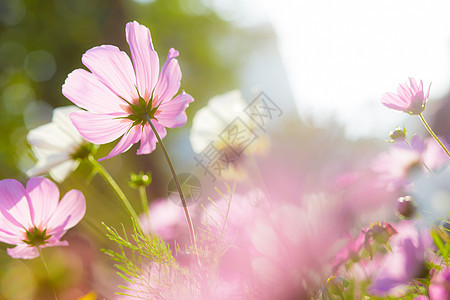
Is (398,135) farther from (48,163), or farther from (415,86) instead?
(48,163)

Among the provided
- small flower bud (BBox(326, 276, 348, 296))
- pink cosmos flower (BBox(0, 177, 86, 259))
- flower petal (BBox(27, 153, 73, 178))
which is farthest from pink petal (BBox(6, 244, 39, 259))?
small flower bud (BBox(326, 276, 348, 296))

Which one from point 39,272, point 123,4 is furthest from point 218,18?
point 39,272

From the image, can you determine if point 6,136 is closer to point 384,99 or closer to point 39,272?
point 39,272

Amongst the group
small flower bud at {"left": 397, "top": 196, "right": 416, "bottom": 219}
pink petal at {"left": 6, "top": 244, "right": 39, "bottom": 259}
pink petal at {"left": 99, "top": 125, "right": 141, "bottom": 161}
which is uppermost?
pink petal at {"left": 99, "top": 125, "right": 141, "bottom": 161}

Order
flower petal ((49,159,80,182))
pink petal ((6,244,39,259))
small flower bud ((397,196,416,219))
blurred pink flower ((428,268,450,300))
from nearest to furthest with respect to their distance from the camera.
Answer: blurred pink flower ((428,268,450,300)) < small flower bud ((397,196,416,219)) < pink petal ((6,244,39,259)) < flower petal ((49,159,80,182))

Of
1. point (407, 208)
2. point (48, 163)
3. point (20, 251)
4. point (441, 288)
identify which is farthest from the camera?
point (48, 163)

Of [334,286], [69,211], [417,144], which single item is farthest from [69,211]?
[417,144]

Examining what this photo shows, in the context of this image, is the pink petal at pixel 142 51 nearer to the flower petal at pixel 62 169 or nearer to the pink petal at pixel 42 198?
the pink petal at pixel 42 198

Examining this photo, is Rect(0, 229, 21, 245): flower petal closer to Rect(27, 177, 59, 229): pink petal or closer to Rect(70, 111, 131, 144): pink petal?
Rect(27, 177, 59, 229): pink petal
